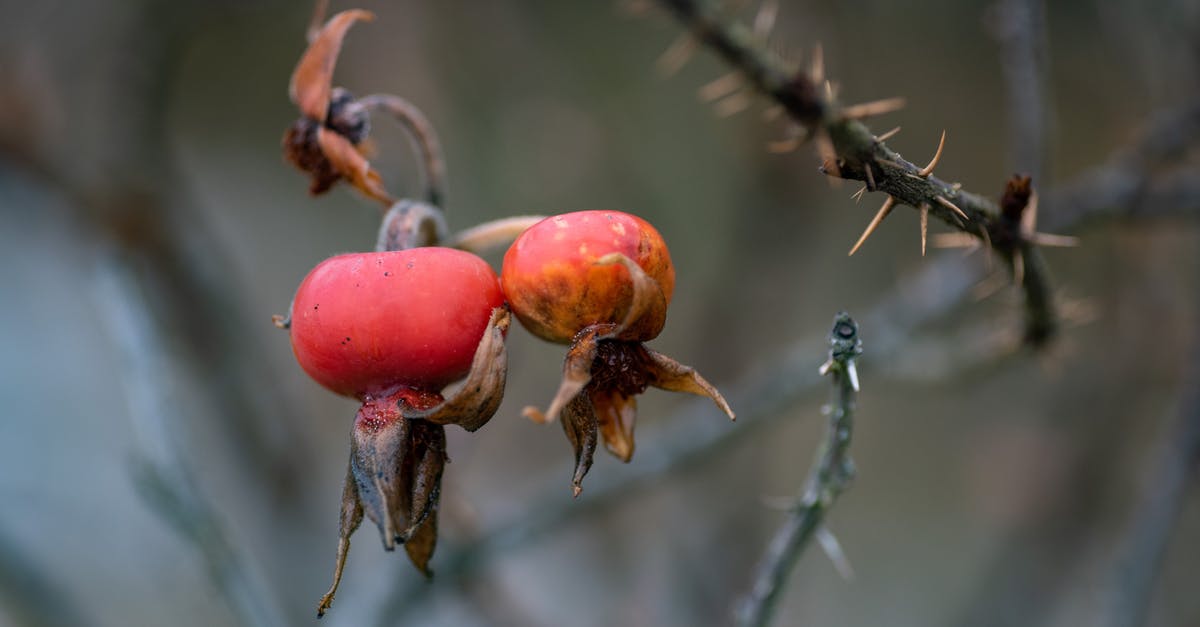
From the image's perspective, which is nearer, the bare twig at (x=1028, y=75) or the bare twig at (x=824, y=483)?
the bare twig at (x=824, y=483)

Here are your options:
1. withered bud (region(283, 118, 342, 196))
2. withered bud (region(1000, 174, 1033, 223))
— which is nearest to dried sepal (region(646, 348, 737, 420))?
withered bud (region(1000, 174, 1033, 223))

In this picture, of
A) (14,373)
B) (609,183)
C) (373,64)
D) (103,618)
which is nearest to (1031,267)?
(609,183)

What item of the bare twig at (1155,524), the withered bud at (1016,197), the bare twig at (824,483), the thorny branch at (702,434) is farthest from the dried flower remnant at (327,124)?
the bare twig at (1155,524)

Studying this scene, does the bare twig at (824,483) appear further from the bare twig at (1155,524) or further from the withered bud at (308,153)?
the bare twig at (1155,524)

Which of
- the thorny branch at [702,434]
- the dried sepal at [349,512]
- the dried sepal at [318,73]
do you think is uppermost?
the dried sepal at [318,73]

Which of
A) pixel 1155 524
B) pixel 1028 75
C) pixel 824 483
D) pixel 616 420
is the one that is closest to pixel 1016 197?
pixel 824 483
